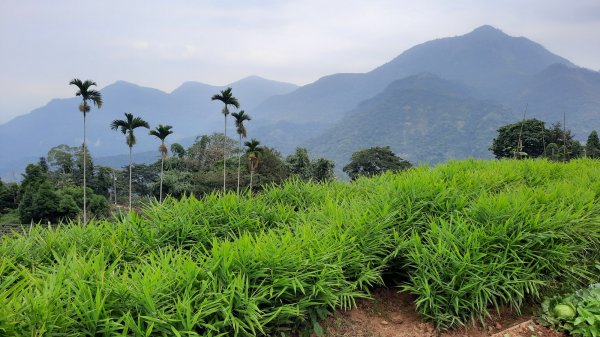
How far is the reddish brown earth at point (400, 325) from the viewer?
2.60 meters

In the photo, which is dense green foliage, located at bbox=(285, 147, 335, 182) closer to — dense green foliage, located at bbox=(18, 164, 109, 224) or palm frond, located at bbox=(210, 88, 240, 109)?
palm frond, located at bbox=(210, 88, 240, 109)

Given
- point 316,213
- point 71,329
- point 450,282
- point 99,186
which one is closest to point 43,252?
point 71,329

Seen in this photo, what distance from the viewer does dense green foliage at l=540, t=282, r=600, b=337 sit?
2.48 metres

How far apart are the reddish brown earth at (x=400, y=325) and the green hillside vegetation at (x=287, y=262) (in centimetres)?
8

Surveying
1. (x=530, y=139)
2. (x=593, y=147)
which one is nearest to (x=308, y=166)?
(x=530, y=139)

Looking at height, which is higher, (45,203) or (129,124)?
(129,124)

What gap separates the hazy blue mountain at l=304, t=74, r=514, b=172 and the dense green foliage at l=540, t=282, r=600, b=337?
106201 mm

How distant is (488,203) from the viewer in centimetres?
338

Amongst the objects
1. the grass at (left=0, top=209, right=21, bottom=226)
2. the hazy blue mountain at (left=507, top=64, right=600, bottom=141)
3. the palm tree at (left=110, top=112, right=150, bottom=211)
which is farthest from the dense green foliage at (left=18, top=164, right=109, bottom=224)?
the hazy blue mountain at (left=507, top=64, right=600, bottom=141)

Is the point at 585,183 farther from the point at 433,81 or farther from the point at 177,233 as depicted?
the point at 433,81

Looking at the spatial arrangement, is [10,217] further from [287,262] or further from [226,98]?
[287,262]

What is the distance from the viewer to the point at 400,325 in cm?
277

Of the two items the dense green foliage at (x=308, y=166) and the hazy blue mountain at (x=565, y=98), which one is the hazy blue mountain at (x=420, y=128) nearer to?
the hazy blue mountain at (x=565, y=98)

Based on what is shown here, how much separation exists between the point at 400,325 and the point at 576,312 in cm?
118
